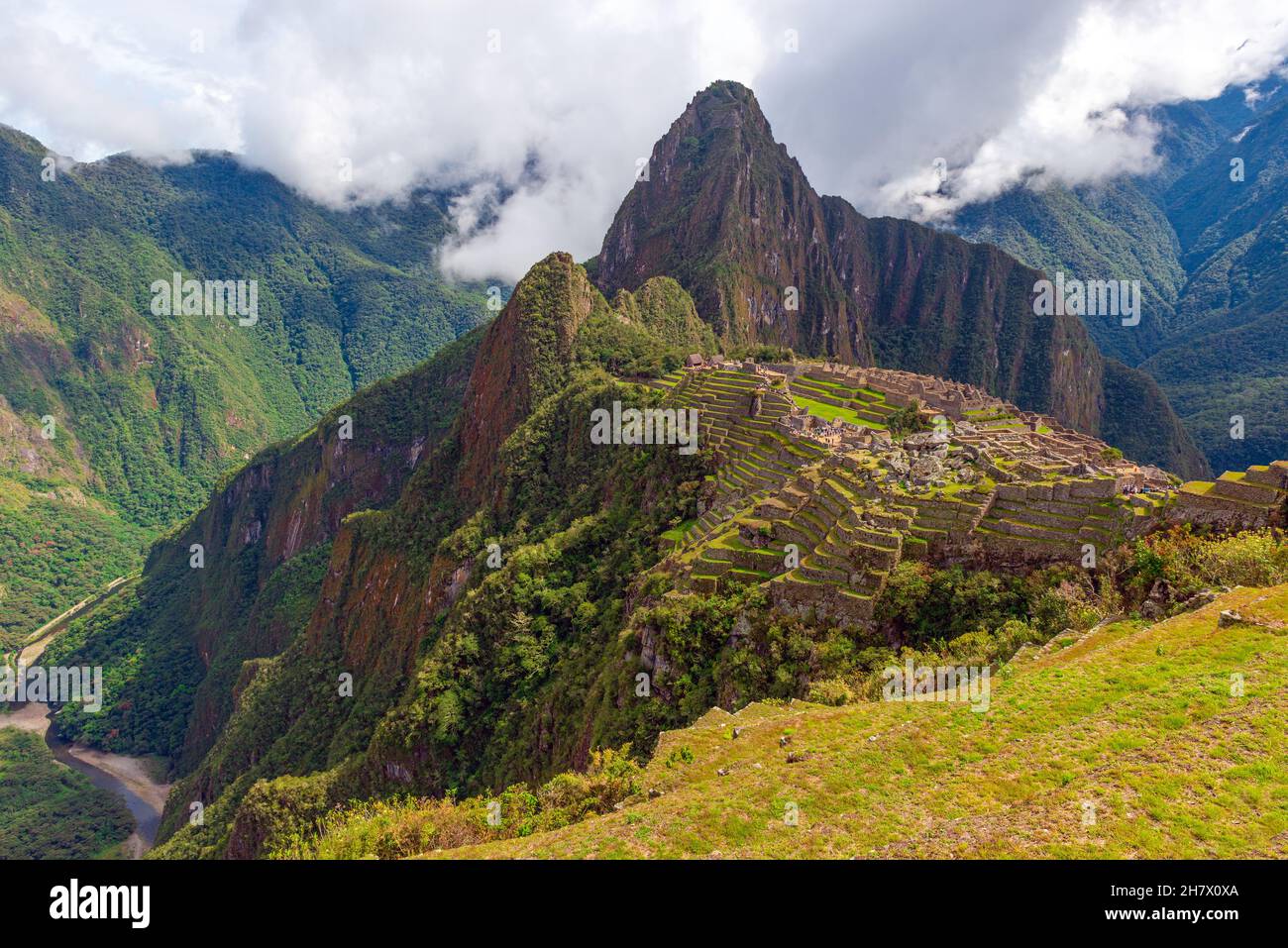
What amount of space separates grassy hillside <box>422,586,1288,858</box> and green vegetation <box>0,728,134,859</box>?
305 ft

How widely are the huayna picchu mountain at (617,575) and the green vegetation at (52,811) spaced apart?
813cm

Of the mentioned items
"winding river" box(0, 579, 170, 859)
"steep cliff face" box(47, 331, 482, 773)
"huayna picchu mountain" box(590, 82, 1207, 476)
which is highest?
"huayna picchu mountain" box(590, 82, 1207, 476)

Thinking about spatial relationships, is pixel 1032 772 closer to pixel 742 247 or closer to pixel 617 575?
pixel 617 575

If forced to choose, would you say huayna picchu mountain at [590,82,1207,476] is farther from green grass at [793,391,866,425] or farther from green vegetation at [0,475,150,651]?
green vegetation at [0,475,150,651]

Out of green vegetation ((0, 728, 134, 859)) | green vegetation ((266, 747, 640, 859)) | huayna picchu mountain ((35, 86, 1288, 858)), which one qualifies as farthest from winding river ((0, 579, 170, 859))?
green vegetation ((266, 747, 640, 859))

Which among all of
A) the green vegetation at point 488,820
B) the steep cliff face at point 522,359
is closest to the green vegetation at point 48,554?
the steep cliff face at point 522,359

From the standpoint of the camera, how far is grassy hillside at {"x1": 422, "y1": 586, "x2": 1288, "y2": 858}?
11500 millimetres

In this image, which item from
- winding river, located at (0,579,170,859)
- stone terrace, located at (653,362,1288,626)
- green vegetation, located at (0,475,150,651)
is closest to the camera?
stone terrace, located at (653,362,1288,626)

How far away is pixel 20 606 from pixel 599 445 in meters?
153

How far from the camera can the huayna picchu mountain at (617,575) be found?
24734 millimetres

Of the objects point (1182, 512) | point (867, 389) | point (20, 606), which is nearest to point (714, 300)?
point (867, 389)

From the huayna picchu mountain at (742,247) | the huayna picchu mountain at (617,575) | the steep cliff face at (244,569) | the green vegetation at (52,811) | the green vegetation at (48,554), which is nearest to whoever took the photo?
the huayna picchu mountain at (617,575)

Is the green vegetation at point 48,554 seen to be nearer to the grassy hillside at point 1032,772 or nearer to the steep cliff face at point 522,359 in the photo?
the steep cliff face at point 522,359
